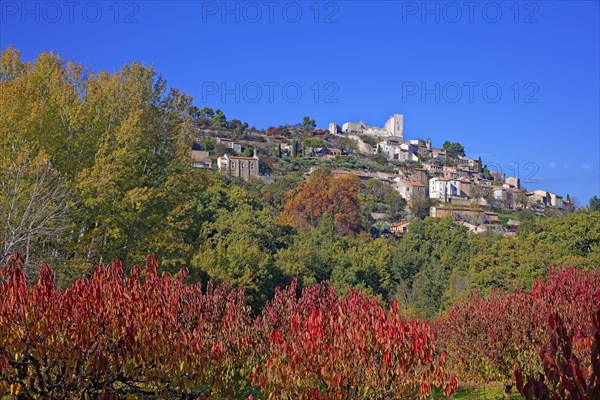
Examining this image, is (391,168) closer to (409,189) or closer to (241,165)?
(409,189)

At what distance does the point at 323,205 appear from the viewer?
8862 centimetres

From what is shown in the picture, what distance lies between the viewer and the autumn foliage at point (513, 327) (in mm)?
12125

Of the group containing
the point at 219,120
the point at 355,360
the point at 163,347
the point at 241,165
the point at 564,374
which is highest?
the point at 219,120

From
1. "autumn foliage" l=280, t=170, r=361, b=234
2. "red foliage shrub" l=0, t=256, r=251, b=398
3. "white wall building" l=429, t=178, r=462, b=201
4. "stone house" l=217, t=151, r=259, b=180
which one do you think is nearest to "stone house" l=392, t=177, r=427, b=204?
"white wall building" l=429, t=178, r=462, b=201

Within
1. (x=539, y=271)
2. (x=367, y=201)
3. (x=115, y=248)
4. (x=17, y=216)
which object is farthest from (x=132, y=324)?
(x=367, y=201)

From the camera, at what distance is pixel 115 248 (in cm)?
2152

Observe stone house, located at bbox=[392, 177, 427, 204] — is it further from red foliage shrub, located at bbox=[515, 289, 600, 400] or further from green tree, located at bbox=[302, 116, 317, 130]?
red foliage shrub, located at bbox=[515, 289, 600, 400]

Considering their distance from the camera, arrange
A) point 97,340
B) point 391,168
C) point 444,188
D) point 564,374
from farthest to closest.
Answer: point 391,168 → point 444,188 → point 97,340 → point 564,374

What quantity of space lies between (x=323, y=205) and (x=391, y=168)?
78.0m

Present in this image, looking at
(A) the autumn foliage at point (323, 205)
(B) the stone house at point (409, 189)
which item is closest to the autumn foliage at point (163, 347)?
(A) the autumn foliage at point (323, 205)

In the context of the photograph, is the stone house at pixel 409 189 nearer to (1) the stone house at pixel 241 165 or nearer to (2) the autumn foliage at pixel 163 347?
(1) the stone house at pixel 241 165

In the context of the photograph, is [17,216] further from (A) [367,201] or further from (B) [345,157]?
(B) [345,157]

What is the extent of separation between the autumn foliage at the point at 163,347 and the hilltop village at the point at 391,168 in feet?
308

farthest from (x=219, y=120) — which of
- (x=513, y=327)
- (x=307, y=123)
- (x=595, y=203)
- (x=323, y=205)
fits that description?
(x=513, y=327)
